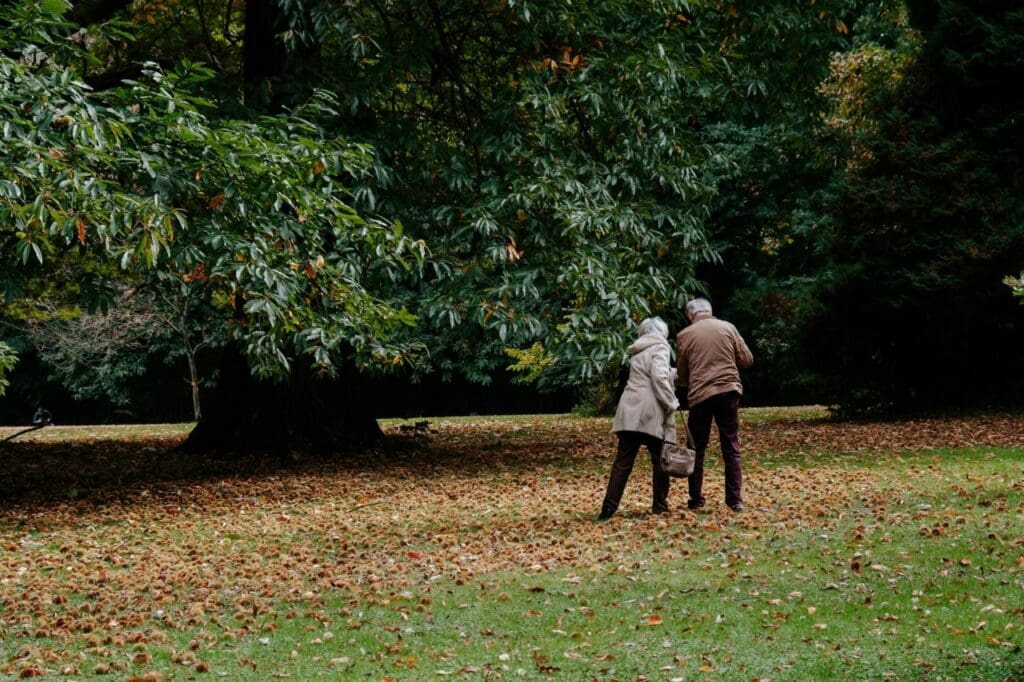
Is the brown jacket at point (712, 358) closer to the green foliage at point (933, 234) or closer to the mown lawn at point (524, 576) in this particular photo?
the mown lawn at point (524, 576)

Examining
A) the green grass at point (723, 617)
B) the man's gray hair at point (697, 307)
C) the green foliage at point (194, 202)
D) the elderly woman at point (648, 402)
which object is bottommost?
the green grass at point (723, 617)

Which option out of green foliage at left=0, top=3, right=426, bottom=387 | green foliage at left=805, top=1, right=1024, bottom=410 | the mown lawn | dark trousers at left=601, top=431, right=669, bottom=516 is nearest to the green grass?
the mown lawn

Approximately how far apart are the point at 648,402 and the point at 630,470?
2.19ft

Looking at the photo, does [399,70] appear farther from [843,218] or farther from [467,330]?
[843,218]

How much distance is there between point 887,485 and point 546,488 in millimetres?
3605

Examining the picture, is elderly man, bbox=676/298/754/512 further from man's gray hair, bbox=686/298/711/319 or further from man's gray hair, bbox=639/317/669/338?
man's gray hair, bbox=639/317/669/338

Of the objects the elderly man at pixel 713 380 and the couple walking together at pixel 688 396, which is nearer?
the couple walking together at pixel 688 396

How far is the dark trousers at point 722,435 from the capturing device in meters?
9.05

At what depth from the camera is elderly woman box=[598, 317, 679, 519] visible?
886cm

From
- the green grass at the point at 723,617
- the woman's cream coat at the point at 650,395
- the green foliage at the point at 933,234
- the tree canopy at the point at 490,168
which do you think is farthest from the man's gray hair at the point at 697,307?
the green foliage at the point at 933,234

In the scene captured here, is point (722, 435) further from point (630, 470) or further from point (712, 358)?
point (630, 470)

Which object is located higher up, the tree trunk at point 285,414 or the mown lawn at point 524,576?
the tree trunk at point 285,414

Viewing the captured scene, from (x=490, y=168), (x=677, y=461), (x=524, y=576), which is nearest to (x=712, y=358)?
(x=677, y=461)

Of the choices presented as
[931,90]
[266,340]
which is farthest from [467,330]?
[931,90]
